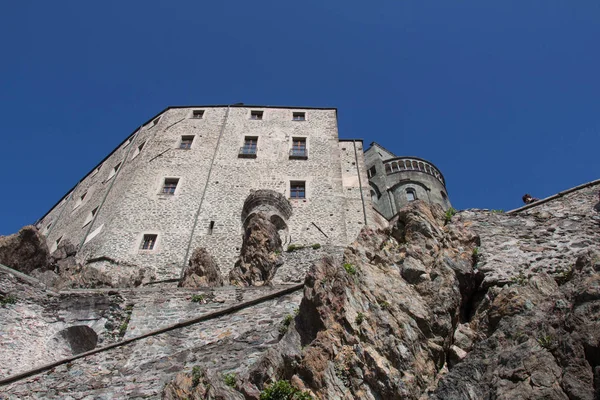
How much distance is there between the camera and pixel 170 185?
2300 centimetres

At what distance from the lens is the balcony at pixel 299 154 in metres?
24.7

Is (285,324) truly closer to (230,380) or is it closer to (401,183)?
(230,380)

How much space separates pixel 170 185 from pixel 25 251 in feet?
25.0

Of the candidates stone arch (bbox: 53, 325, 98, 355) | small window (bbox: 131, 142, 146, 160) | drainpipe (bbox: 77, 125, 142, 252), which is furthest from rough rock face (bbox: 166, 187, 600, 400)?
small window (bbox: 131, 142, 146, 160)

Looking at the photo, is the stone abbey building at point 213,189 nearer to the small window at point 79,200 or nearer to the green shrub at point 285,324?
the small window at point 79,200

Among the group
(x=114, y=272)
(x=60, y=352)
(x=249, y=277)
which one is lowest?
(x=60, y=352)

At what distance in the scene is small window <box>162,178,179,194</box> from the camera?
890 inches

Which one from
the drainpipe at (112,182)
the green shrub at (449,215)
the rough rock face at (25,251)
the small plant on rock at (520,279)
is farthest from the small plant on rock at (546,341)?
the drainpipe at (112,182)

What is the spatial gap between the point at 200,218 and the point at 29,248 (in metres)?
6.52

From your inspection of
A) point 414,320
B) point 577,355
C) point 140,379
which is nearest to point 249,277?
point 140,379

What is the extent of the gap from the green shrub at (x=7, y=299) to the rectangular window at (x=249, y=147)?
46.5 ft

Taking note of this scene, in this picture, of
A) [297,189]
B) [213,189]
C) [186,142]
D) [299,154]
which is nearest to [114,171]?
[186,142]

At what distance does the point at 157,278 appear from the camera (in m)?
17.8

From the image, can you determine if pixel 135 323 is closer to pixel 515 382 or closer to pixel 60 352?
pixel 60 352
